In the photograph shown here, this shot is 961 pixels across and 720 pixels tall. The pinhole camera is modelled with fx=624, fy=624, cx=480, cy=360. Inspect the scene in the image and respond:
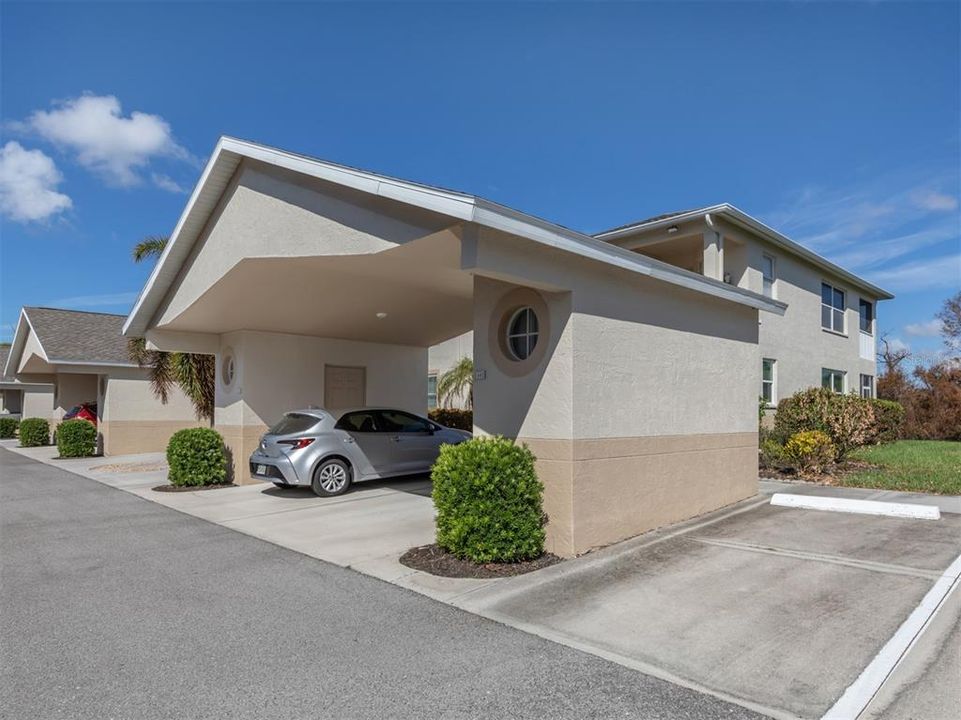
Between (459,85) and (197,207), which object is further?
Answer: (459,85)

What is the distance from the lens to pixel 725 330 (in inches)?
366

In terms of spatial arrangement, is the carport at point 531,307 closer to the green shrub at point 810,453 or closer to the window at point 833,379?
the green shrub at point 810,453

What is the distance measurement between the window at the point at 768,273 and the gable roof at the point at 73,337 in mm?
19360

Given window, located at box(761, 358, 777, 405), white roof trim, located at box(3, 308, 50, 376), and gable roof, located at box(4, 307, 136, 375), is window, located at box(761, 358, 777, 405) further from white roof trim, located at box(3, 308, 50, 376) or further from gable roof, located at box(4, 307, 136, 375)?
white roof trim, located at box(3, 308, 50, 376)

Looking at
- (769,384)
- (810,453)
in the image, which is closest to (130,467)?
(810,453)

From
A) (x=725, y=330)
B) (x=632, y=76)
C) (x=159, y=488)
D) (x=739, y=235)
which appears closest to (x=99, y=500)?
(x=159, y=488)

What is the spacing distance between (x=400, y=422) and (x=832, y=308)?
55.3 ft

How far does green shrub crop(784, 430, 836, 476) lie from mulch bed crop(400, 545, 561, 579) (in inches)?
305

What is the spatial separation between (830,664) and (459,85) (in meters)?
11.0

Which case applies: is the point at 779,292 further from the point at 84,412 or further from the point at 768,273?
the point at 84,412

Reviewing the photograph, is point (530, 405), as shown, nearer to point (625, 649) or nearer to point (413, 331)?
point (625, 649)

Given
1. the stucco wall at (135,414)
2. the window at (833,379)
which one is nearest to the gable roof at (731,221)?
the window at (833,379)

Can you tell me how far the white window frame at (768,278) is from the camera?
56.1ft

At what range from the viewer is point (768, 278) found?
17.5m
